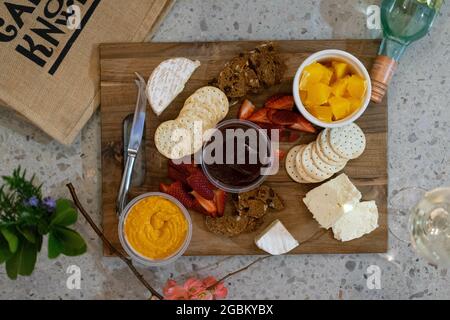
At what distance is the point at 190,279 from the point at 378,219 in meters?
0.39

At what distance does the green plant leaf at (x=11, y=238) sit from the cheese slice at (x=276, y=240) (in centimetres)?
43

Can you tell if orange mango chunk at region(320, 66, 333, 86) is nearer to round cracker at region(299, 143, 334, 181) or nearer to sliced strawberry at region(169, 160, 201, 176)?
round cracker at region(299, 143, 334, 181)

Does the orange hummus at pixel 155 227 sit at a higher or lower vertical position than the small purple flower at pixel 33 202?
lower

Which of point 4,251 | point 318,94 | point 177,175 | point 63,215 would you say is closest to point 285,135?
point 318,94

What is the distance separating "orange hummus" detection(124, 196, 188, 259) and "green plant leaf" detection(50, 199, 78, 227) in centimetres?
10

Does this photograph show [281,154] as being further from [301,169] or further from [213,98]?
[213,98]

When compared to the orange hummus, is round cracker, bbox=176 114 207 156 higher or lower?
higher

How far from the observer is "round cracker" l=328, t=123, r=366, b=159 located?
2.90ft

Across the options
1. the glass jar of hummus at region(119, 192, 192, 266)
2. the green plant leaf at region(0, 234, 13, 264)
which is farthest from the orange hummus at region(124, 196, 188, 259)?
the green plant leaf at region(0, 234, 13, 264)

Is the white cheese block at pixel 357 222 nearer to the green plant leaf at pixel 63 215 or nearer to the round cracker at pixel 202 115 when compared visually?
the round cracker at pixel 202 115

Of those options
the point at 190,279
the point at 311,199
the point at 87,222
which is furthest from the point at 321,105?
the point at 87,222

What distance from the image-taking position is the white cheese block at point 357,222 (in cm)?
93

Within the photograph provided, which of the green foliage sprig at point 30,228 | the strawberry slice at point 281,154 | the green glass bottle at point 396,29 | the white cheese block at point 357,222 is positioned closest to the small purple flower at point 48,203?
the green foliage sprig at point 30,228

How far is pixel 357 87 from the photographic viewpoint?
0.86m
